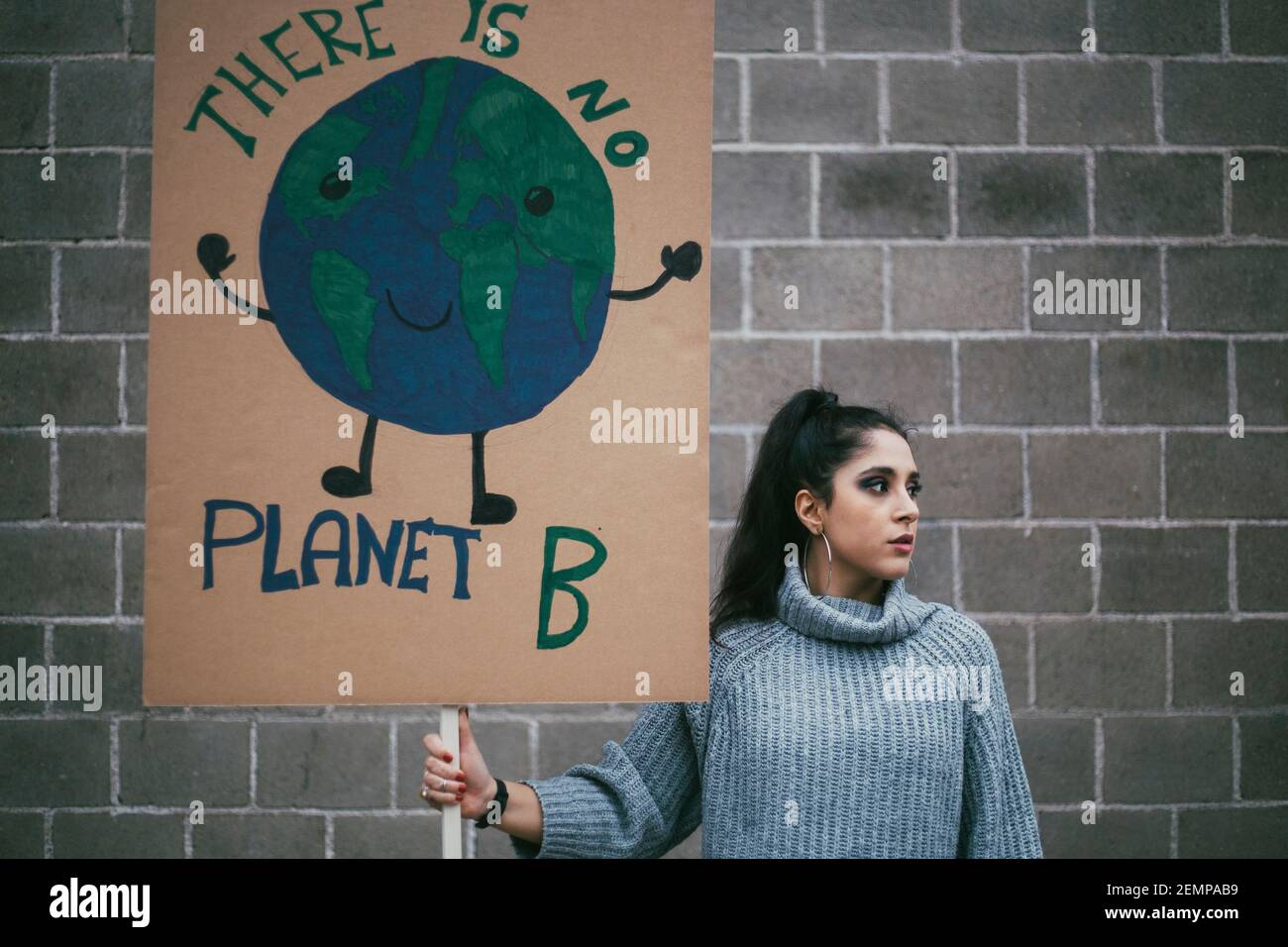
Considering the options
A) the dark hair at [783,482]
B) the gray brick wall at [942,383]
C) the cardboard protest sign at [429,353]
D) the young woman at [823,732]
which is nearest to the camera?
the cardboard protest sign at [429,353]

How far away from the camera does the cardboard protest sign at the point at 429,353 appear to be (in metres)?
1.24

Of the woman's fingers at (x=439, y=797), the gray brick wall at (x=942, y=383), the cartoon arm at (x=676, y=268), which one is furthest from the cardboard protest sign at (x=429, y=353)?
the gray brick wall at (x=942, y=383)

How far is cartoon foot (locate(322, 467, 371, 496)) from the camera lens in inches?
49.0

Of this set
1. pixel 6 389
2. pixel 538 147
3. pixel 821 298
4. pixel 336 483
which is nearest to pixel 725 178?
pixel 821 298

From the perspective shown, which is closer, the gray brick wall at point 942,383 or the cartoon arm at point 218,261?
the cartoon arm at point 218,261

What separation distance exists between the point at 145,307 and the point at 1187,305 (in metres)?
1.99

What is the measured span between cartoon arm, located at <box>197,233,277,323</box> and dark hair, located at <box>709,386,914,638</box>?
0.71 meters

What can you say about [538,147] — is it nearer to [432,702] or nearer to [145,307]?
[432,702]

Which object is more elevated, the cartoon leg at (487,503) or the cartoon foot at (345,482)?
the cartoon foot at (345,482)

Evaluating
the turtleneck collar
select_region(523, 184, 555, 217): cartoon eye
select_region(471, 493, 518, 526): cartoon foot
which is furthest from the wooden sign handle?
select_region(523, 184, 555, 217): cartoon eye

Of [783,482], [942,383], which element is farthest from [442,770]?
[942,383]

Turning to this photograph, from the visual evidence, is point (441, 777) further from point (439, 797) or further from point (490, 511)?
point (490, 511)

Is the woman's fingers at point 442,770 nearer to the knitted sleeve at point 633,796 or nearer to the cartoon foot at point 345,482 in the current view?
the knitted sleeve at point 633,796

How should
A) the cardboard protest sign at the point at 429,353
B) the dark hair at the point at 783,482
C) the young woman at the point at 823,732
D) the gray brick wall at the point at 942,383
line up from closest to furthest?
1. the cardboard protest sign at the point at 429,353
2. the young woman at the point at 823,732
3. the dark hair at the point at 783,482
4. the gray brick wall at the point at 942,383
